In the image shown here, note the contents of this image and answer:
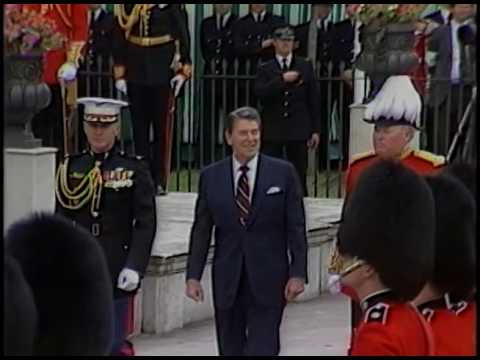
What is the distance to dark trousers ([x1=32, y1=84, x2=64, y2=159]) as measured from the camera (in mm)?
11445

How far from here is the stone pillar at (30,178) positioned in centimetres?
823

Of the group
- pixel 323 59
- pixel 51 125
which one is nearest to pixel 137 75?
pixel 51 125

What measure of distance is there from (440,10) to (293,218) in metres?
4.41

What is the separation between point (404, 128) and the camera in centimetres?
690

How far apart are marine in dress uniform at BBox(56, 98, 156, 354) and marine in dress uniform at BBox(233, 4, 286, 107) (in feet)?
15.5

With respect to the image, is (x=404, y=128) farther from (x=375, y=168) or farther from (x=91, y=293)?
(x=91, y=293)

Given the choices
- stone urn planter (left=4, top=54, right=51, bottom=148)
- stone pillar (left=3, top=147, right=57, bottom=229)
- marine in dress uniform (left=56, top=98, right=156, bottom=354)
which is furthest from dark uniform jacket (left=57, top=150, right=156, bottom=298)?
stone urn planter (left=4, top=54, right=51, bottom=148)

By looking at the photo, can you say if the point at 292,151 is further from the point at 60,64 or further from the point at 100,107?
the point at 100,107

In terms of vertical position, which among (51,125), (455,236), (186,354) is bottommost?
(186,354)

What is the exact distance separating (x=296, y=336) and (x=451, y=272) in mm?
4911

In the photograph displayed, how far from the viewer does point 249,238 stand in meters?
7.23

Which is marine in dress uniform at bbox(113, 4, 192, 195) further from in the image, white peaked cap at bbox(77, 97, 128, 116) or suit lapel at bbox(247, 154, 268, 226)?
suit lapel at bbox(247, 154, 268, 226)

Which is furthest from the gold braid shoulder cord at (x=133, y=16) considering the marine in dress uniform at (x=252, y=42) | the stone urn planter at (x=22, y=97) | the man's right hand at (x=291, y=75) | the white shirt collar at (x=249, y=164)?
the white shirt collar at (x=249, y=164)

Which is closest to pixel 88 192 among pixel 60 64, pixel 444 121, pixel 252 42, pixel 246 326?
pixel 246 326
